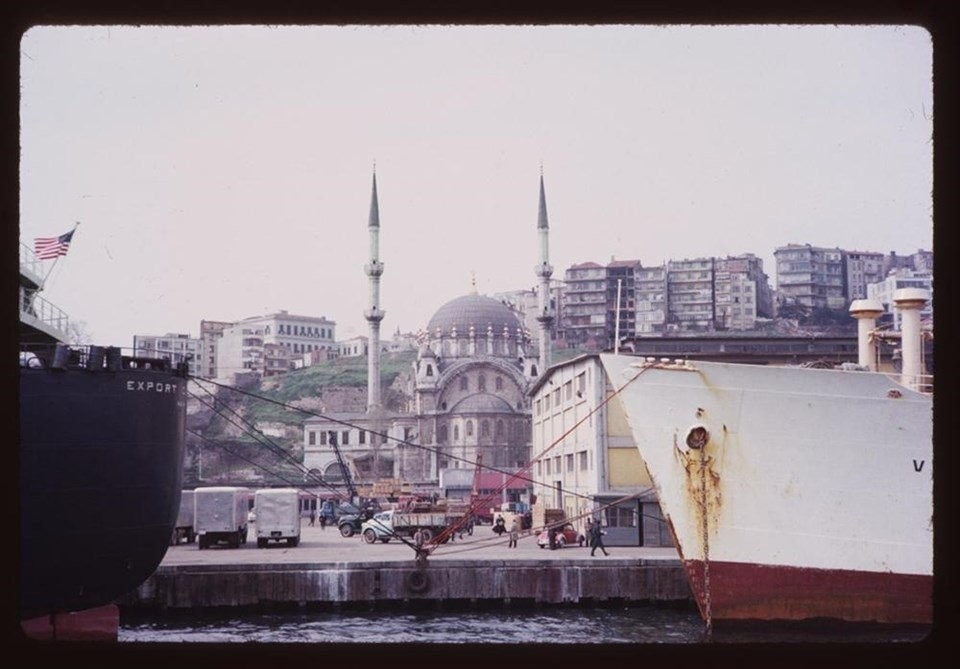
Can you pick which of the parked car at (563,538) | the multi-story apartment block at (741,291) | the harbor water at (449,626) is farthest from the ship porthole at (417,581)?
the multi-story apartment block at (741,291)

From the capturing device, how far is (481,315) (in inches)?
3118

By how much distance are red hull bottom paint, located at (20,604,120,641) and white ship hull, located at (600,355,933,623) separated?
8.94 meters

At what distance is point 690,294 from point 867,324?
72728 mm

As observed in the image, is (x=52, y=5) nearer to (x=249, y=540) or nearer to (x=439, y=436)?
(x=249, y=540)

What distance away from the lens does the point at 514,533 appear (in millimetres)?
26219

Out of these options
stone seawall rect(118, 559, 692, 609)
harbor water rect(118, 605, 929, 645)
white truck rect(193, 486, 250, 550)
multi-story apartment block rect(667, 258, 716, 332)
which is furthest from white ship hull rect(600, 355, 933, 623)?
multi-story apartment block rect(667, 258, 716, 332)

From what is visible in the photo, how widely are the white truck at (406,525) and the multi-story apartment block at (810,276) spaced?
61.6 meters

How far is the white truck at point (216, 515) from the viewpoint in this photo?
2744cm

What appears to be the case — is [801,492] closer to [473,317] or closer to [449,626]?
[449,626]

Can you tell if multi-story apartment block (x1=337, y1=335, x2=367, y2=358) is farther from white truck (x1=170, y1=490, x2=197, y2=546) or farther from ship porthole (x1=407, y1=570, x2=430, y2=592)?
ship porthole (x1=407, y1=570, x2=430, y2=592)

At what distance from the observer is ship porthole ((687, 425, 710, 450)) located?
16031mm

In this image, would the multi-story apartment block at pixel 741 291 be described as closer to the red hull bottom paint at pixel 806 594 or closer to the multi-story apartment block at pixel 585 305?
the multi-story apartment block at pixel 585 305

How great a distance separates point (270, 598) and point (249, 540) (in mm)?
13701

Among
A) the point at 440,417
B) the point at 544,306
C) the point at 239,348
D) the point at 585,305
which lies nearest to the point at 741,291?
the point at 585,305
